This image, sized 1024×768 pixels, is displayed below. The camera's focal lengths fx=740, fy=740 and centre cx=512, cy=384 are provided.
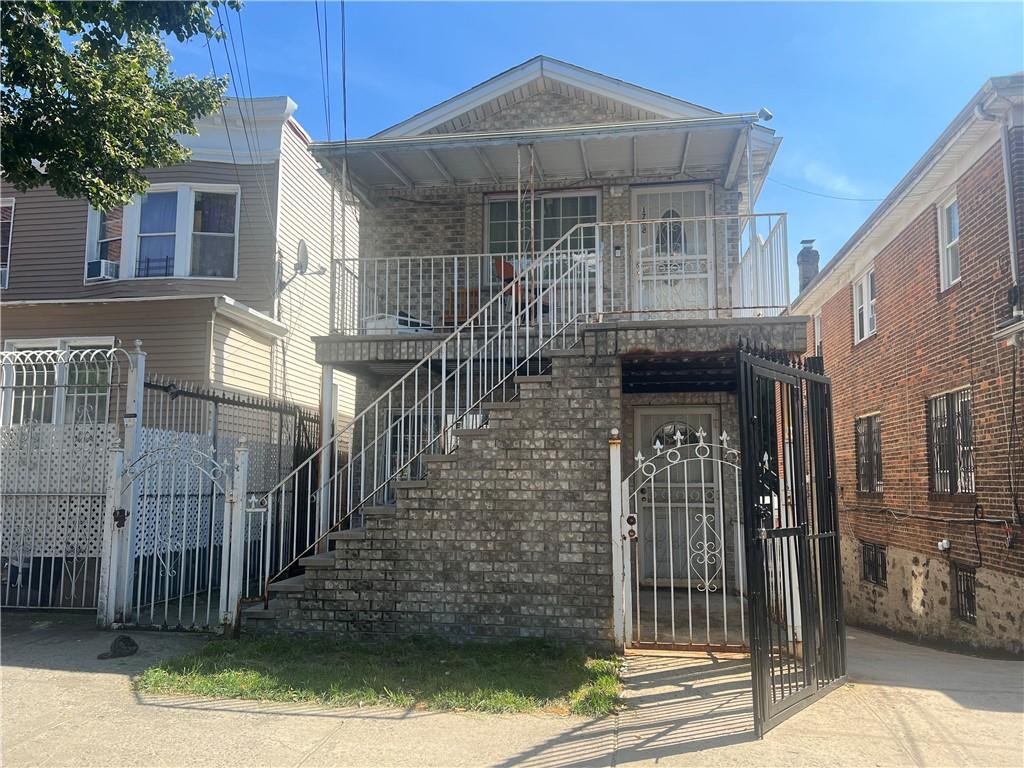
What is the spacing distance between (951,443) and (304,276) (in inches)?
416

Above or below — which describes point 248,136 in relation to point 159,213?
above

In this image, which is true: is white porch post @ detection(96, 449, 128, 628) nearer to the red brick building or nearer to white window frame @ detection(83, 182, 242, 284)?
white window frame @ detection(83, 182, 242, 284)

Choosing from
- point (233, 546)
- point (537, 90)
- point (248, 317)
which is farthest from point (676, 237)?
point (233, 546)

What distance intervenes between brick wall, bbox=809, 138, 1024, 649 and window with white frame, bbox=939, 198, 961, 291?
0.14 meters

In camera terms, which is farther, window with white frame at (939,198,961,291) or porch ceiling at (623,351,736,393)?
window with white frame at (939,198,961,291)

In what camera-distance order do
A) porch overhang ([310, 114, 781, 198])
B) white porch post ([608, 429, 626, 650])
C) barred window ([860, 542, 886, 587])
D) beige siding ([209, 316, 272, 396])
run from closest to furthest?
1. white porch post ([608, 429, 626, 650])
2. porch overhang ([310, 114, 781, 198])
3. beige siding ([209, 316, 272, 396])
4. barred window ([860, 542, 886, 587])

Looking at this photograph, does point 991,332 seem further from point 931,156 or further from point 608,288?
point 608,288

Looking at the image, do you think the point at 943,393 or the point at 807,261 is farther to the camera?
the point at 807,261

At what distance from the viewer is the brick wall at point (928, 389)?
322 inches

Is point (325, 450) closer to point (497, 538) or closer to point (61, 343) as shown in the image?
point (497, 538)

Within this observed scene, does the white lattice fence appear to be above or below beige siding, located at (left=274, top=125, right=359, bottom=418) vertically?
below

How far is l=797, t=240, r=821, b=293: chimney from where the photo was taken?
19.5 m

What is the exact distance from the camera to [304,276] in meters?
13.4

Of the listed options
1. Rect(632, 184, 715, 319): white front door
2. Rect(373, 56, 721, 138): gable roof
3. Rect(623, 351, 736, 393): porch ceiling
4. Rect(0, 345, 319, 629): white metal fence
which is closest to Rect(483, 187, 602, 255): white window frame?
Rect(632, 184, 715, 319): white front door
